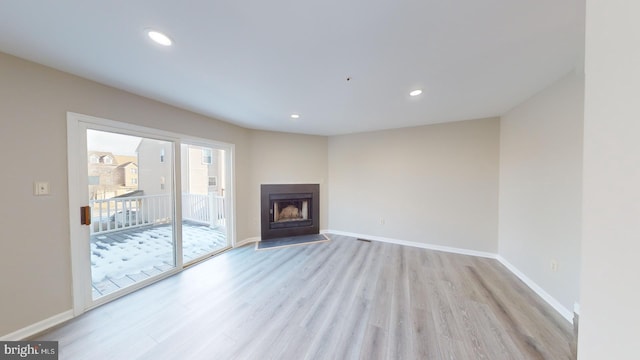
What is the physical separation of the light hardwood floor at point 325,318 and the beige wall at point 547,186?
35 centimetres

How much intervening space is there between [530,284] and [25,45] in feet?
17.7

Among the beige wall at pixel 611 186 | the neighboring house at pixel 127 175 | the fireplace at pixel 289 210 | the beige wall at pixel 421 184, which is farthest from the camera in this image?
the fireplace at pixel 289 210

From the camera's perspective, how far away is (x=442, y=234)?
3721 millimetres

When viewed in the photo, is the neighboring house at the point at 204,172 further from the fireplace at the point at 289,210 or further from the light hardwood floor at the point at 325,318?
the light hardwood floor at the point at 325,318

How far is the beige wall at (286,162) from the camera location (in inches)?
166

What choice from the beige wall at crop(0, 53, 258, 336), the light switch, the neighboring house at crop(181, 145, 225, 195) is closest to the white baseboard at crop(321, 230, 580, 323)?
the neighboring house at crop(181, 145, 225, 195)

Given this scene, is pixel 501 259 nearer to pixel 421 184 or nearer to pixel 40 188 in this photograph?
pixel 421 184

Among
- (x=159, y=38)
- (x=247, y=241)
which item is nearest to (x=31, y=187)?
(x=159, y=38)

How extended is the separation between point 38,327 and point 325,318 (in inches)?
98.3

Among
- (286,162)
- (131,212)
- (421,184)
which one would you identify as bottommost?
(131,212)

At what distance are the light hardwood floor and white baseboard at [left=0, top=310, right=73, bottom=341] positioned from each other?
0.10m

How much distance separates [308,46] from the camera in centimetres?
154

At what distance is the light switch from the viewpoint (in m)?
1.79

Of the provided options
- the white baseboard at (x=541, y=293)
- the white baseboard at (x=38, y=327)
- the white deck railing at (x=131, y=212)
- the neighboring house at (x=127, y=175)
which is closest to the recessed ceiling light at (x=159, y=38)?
the neighboring house at (x=127, y=175)
